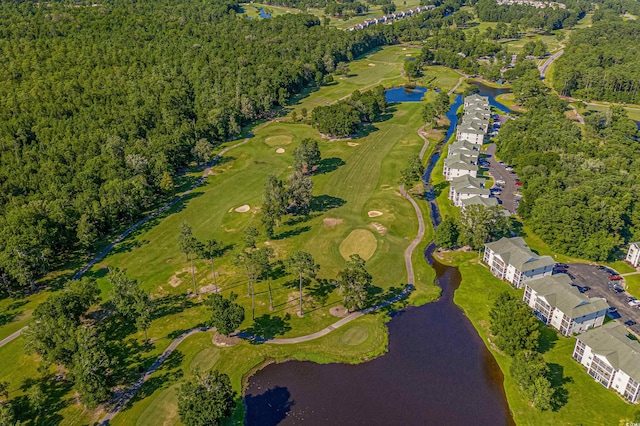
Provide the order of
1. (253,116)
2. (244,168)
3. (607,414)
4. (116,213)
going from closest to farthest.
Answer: (607,414), (116,213), (244,168), (253,116)

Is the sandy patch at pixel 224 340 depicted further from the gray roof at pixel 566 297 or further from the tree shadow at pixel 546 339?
the gray roof at pixel 566 297

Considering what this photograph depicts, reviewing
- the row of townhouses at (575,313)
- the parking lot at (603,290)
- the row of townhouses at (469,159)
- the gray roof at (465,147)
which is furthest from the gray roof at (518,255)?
the gray roof at (465,147)

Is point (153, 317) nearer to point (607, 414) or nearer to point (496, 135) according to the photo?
point (607, 414)

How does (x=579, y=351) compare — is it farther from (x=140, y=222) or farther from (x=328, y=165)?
(x=140, y=222)

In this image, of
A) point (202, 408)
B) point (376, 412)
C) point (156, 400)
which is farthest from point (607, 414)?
point (156, 400)

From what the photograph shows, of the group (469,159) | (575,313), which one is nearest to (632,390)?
(575,313)

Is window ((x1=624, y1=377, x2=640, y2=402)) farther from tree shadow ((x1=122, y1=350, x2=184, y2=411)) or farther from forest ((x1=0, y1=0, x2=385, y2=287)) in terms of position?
forest ((x1=0, y1=0, x2=385, y2=287))

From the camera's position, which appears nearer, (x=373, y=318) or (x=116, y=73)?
(x=373, y=318)
